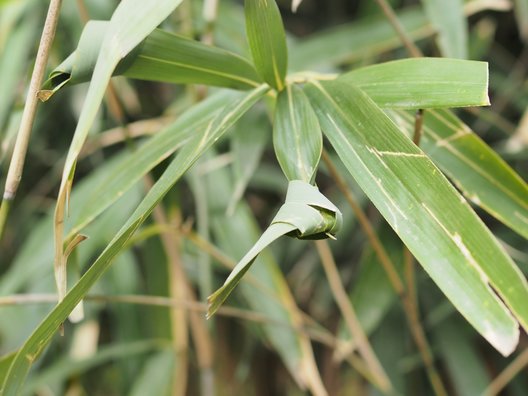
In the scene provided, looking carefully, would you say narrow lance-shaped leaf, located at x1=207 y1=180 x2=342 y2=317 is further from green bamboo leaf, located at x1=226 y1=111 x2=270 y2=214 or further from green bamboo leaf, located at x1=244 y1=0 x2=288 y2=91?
green bamboo leaf, located at x1=226 y1=111 x2=270 y2=214

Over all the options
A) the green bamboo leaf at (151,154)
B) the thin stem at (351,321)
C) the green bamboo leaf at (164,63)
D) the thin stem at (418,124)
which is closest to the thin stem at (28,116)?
the green bamboo leaf at (164,63)

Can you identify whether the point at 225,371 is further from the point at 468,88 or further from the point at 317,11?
the point at 468,88

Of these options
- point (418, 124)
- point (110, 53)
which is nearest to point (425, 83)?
point (418, 124)

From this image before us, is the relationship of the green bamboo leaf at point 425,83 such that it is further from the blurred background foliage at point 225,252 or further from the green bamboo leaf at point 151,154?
the blurred background foliage at point 225,252

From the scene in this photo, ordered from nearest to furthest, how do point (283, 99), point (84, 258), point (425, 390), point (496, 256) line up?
point (496, 256) → point (283, 99) → point (84, 258) → point (425, 390)

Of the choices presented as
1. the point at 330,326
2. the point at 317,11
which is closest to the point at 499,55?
the point at 317,11

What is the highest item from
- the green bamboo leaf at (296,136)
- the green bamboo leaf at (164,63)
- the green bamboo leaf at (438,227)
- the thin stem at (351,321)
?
the green bamboo leaf at (164,63)
